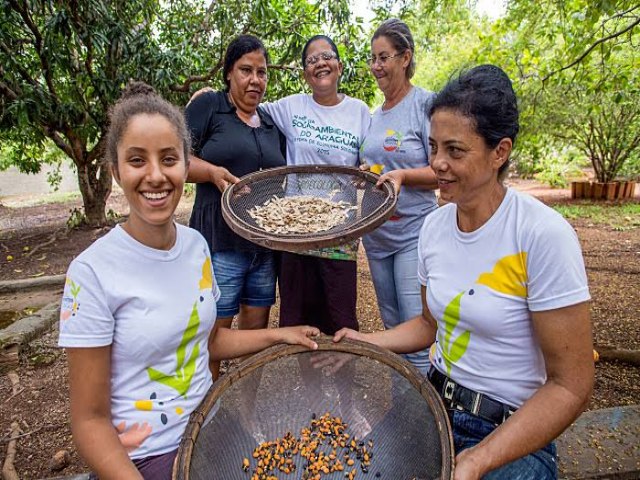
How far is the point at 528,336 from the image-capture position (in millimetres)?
1411

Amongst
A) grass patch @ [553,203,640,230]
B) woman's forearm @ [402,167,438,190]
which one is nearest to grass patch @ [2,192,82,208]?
grass patch @ [553,203,640,230]

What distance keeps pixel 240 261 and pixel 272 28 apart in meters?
4.79

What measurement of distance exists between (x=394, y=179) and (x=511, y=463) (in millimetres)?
1222

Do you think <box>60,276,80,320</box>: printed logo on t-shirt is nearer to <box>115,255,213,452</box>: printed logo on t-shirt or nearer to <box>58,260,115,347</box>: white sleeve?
<box>58,260,115,347</box>: white sleeve

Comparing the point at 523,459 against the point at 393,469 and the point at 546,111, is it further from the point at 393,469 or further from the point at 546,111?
the point at 546,111

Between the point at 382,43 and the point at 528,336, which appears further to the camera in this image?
the point at 382,43

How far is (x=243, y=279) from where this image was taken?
8.06ft

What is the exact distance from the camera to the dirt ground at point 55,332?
281 centimetres

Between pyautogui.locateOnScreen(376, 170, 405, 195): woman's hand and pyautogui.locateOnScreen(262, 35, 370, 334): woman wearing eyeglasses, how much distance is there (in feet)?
1.14

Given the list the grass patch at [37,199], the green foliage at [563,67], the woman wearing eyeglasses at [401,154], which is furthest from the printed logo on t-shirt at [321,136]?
the grass patch at [37,199]

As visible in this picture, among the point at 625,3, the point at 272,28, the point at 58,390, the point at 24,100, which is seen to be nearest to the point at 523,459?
the point at 58,390

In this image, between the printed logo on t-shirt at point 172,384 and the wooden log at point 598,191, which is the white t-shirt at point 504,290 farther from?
the wooden log at point 598,191

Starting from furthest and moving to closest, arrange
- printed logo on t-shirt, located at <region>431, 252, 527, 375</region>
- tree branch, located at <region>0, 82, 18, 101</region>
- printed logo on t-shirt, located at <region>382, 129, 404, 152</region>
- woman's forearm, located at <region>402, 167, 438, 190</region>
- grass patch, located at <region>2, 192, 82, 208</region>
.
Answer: grass patch, located at <region>2, 192, 82, 208</region>
tree branch, located at <region>0, 82, 18, 101</region>
printed logo on t-shirt, located at <region>382, 129, 404, 152</region>
woman's forearm, located at <region>402, 167, 438, 190</region>
printed logo on t-shirt, located at <region>431, 252, 527, 375</region>

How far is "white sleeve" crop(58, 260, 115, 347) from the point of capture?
4.19ft
